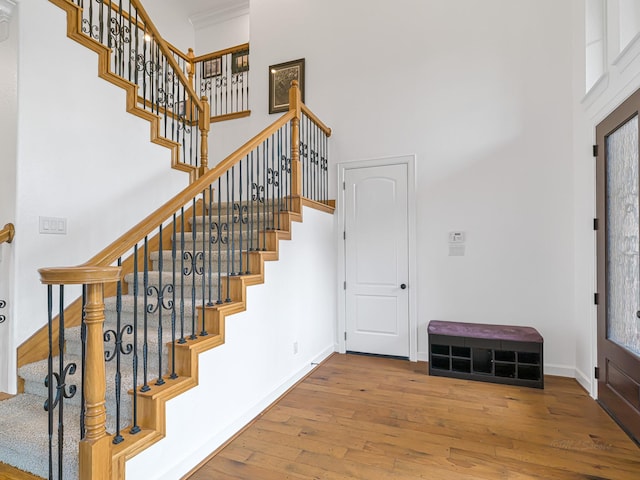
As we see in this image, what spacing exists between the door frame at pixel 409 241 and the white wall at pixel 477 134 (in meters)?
0.08

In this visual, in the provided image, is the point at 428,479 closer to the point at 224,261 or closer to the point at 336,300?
the point at 224,261

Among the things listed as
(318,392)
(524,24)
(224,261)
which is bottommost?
(318,392)

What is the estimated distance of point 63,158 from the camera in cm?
272

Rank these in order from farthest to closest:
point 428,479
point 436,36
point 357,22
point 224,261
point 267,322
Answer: point 357,22 < point 436,36 < point 224,261 < point 267,322 < point 428,479

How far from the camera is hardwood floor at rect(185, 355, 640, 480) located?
2027 millimetres

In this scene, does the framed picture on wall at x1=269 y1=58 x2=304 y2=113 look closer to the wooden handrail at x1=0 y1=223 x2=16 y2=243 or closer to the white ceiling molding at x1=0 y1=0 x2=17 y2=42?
the white ceiling molding at x1=0 y1=0 x2=17 y2=42

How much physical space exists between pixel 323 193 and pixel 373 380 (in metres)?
2.18

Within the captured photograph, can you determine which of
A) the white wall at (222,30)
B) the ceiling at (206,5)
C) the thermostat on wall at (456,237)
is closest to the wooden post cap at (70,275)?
the thermostat on wall at (456,237)

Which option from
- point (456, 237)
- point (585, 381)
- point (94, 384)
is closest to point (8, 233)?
point (94, 384)

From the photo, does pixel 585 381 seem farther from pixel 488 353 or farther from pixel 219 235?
pixel 219 235

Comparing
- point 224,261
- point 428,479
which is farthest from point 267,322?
point 428,479

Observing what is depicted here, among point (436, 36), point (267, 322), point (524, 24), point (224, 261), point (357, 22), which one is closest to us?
point (267, 322)

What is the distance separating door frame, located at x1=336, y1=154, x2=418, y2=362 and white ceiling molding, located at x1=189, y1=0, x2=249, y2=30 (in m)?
3.64

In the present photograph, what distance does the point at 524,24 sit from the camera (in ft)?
11.9
